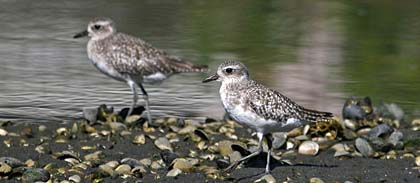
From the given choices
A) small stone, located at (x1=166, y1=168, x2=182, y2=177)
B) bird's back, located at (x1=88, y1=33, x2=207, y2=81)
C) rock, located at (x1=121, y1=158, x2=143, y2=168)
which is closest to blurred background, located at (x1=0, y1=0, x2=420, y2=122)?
bird's back, located at (x1=88, y1=33, x2=207, y2=81)

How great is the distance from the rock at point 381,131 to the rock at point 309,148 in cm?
74

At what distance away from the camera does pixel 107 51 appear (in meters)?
12.3

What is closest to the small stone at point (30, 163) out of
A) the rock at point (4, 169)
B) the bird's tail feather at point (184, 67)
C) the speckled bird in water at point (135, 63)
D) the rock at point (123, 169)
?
the rock at point (4, 169)

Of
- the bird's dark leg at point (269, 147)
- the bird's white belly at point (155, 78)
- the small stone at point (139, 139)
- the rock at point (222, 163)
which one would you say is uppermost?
the bird's white belly at point (155, 78)

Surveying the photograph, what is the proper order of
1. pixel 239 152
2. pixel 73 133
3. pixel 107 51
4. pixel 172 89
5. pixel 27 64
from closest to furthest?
pixel 239 152 → pixel 73 133 → pixel 107 51 → pixel 172 89 → pixel 27 64

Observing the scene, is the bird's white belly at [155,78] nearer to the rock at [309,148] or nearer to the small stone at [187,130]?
the small stone at [187,130]

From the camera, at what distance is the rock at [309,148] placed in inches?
416

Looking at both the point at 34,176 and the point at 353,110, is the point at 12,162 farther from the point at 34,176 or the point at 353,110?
the point at 353,110

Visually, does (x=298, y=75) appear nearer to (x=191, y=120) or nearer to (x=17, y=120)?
(x=191, y=120)

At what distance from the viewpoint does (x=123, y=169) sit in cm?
975

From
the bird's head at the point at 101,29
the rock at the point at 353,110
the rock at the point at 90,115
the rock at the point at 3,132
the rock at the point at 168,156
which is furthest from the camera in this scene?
the bird's head at the point at 101,29

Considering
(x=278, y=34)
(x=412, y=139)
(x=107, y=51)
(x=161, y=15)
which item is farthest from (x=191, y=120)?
(x=161, y=15)

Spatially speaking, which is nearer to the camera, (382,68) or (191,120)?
(191,120)

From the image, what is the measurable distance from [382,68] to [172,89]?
2787 millimetres
